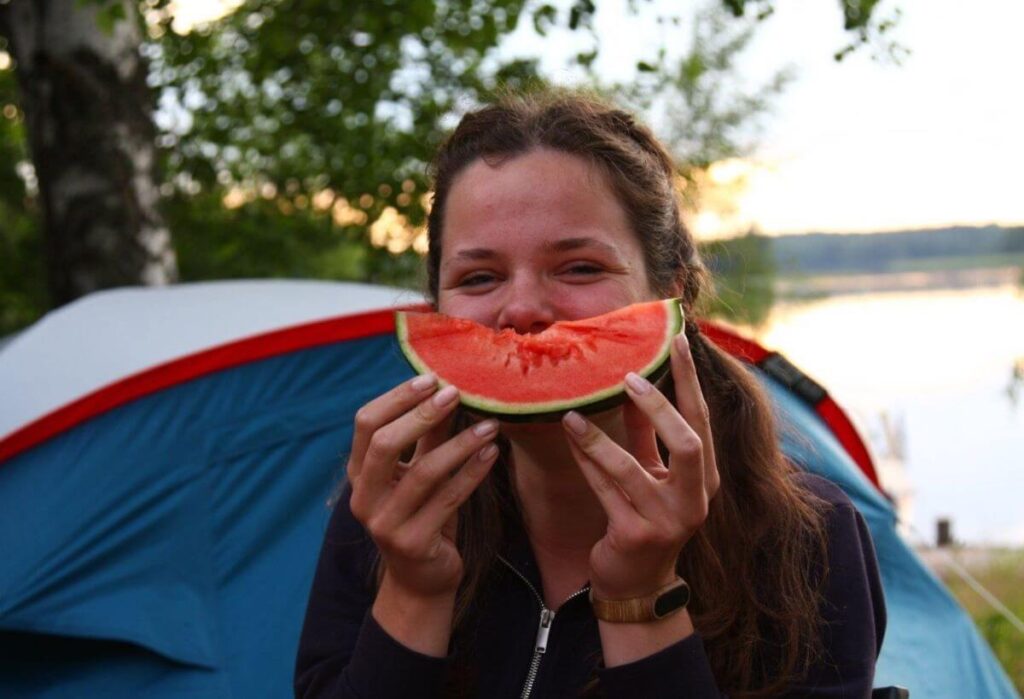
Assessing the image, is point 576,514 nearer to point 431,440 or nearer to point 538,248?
point 431,440

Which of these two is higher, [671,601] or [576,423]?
[576,423]

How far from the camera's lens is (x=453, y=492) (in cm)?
169

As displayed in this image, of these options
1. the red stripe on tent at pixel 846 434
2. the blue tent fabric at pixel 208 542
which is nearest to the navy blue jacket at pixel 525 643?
the blue tent fabric at pixel 208 542

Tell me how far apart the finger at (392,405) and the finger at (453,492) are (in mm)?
128

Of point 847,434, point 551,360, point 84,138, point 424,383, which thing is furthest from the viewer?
point 84,138

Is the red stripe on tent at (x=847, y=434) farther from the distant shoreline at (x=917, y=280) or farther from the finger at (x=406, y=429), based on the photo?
the distant shoreline at (x=917, y=280)

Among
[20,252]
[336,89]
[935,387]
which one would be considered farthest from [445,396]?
[935,387]

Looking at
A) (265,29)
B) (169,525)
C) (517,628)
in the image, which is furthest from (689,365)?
(265,29)

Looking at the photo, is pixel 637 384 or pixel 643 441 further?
pixel 643 441

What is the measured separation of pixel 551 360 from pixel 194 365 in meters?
1.94

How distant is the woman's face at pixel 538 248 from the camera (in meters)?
Answer: 1.85

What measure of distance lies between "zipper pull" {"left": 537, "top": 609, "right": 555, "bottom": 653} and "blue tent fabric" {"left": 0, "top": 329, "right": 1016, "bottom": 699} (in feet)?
3.30

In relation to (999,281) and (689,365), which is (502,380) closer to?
(689,365)

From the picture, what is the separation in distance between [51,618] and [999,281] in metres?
29.2
